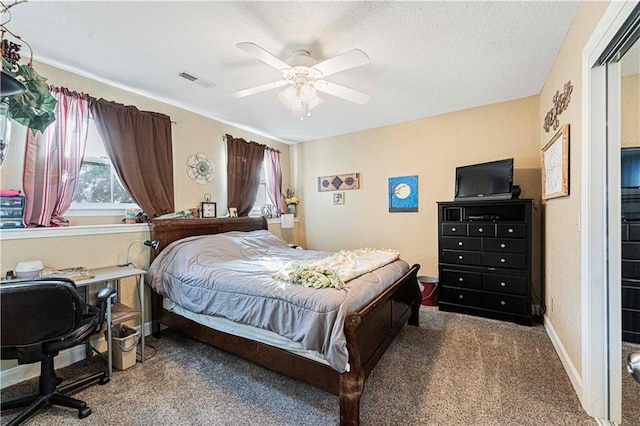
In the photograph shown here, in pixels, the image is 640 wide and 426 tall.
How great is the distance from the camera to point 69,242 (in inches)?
98.4

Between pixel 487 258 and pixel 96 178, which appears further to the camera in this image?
pixel 487 258

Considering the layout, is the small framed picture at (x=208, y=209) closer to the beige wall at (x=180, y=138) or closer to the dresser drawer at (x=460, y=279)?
the beige wall at (x=180, y=138)

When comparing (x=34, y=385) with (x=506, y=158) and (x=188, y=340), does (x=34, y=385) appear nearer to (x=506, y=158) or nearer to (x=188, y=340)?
(x=188, y=340)

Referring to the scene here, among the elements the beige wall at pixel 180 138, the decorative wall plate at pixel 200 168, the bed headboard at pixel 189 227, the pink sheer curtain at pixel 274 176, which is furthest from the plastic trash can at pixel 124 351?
the pink sheer curtain at pixel 274 176

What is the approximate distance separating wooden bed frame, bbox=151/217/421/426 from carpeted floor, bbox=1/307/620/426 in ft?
0.69

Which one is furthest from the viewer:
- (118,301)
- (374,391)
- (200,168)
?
(200,168)

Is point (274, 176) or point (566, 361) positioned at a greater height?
point (274, 176)

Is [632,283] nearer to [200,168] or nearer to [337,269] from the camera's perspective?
[337,269]

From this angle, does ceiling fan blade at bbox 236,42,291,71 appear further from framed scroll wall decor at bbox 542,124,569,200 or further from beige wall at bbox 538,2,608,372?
framed scroll wall decor at bbox 542,124,569,200

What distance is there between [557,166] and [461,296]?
1.81 meters

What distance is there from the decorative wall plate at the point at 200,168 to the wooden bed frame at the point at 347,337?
0.62 meters

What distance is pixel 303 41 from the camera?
2240 millimetres

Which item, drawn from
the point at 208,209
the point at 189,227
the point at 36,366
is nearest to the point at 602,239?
the point at 189,227

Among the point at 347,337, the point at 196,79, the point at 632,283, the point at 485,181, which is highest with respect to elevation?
the point at 196,79
